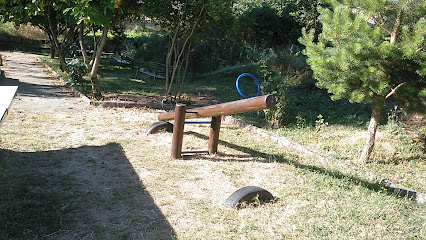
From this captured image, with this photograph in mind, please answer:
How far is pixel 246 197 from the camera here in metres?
3.81

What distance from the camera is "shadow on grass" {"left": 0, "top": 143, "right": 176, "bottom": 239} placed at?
10.4ft

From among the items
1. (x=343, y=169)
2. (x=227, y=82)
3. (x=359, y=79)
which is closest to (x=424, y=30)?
(x=359, y=79)

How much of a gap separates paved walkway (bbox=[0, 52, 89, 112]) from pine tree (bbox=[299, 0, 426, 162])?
5466 millimetres

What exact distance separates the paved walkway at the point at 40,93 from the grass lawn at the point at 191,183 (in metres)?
0.94

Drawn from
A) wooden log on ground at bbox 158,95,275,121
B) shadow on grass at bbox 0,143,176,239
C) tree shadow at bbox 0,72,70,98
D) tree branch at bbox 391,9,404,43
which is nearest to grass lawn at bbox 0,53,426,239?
shadow on grass at bbox 0,143,176,239

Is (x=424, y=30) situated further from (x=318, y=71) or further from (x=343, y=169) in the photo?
(x=343, y=169)

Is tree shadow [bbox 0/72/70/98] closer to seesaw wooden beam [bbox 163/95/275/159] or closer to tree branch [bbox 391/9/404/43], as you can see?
seesaw wooden beam [bbox 163/95/275/159]

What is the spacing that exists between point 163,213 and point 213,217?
474 millimetres

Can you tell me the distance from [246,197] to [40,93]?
770 centimetres

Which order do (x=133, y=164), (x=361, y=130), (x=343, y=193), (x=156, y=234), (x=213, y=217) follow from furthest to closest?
(x=361, y=130), (x=133, y=164), (x=343, y=193), (x=213, y=217), (x=156, y=234)

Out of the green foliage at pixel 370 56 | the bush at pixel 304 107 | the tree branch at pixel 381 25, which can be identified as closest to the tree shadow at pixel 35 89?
the bush at pixel 304 107

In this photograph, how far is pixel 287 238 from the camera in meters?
3.23

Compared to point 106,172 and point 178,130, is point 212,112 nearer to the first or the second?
point 178,130

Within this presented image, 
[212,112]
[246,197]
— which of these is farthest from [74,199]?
[212,112]
